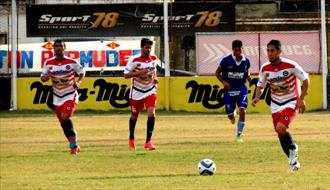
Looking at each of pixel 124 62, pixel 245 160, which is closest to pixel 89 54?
pixel 124 62

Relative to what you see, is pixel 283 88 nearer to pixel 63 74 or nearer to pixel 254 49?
pixel 63 74

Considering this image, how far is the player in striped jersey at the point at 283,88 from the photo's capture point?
1516 centimetres

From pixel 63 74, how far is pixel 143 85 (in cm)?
175

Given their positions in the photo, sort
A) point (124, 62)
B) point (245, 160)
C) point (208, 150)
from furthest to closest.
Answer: point (124, 62), point (208, 150), point (245, 160)

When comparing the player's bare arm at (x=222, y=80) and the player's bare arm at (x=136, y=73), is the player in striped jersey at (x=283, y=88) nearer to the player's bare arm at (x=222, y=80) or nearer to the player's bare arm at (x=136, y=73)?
the player's bare arm at (x=136, y=73)

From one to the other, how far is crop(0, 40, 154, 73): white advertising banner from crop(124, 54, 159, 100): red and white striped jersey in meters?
15.3

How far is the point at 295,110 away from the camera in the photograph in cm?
1553

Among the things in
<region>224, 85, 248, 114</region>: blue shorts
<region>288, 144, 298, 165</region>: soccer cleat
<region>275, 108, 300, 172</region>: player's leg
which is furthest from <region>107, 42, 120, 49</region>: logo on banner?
<region>288, 144, 298, 165</region>: soccer cleat

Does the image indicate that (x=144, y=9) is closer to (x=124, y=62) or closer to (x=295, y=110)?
(x=124, y=62)

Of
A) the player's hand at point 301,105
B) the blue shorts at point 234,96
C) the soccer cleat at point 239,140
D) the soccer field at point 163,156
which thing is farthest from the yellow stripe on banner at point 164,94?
the player's hand at point 301,105

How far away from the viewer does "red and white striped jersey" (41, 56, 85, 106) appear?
61.9 ft

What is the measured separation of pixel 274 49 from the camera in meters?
15.1

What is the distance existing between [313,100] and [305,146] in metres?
13.6

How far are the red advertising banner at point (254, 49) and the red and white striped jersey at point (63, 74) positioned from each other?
14.4 meters
